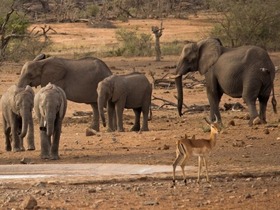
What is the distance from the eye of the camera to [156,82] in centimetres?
2873

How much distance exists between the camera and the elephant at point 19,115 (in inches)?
684

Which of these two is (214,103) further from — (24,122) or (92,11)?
(92,11)

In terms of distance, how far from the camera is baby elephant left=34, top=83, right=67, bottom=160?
16.2 m

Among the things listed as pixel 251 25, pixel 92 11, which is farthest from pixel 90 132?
pixel 92 11

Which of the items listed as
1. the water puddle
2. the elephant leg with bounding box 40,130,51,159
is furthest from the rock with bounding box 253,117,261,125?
the water puddle

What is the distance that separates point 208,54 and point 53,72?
3.31m

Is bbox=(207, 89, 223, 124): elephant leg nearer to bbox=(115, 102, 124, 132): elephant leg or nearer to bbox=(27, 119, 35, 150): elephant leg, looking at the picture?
bbox=(115, 102, 124, 132): elephant leg

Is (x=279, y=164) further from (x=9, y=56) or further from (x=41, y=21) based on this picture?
(x=41, y=21)

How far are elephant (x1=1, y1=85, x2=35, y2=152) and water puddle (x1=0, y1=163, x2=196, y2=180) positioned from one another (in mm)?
2289

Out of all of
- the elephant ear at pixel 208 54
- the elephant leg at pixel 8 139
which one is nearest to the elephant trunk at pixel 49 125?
the elephant leg at pixel 8 139

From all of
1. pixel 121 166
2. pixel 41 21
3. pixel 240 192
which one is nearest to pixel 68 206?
pixel 240 192

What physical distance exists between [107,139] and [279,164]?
495 cm

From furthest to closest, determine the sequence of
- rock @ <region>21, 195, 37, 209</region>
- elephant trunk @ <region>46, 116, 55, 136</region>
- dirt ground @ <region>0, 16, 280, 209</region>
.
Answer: elephant trunk @ <region>46, 116, 55, 136</region> → dirt ground @ <region>0, 16, 280, 209</region> → rock @ <region>21, 195, 37, 209</region>

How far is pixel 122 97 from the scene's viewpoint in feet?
70.2
